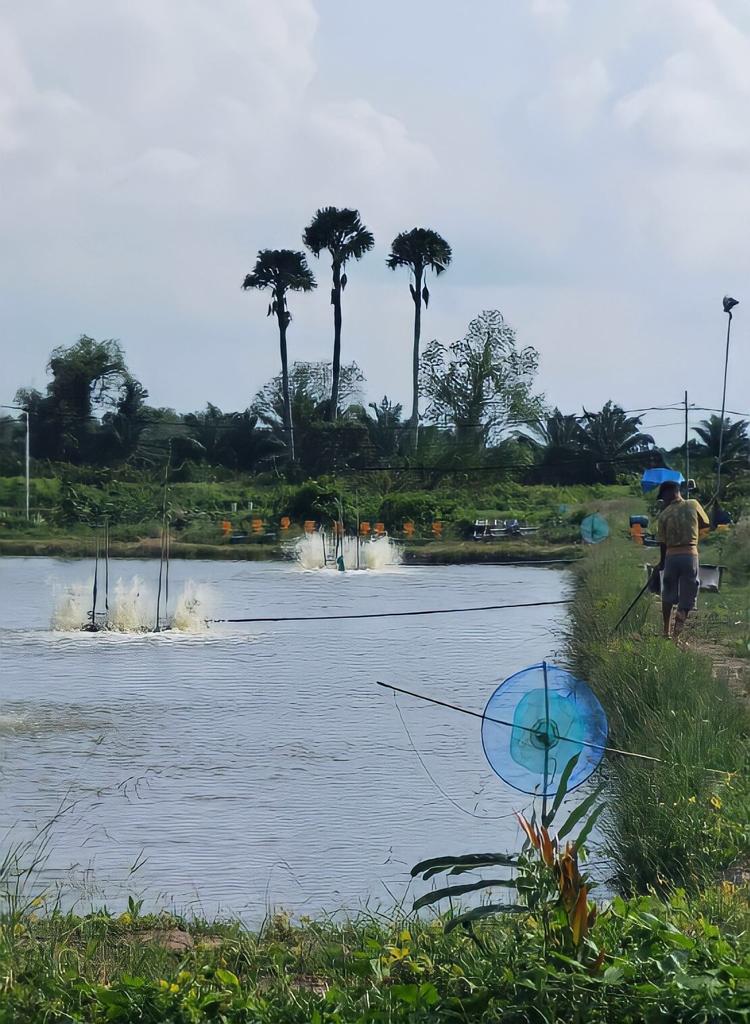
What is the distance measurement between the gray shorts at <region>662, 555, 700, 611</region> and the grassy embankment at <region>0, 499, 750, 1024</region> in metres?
4.87

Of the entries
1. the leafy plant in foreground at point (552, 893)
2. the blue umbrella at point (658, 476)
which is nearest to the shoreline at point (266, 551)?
the blue umbrella at point (658, 476)

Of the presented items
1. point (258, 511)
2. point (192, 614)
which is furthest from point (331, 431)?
point (192, 614)

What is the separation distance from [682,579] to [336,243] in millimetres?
33276

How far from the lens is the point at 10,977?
130 inches

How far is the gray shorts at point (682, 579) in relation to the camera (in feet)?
32.9

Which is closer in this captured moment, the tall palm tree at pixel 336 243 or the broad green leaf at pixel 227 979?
the broad green leaf at pixel 227 979

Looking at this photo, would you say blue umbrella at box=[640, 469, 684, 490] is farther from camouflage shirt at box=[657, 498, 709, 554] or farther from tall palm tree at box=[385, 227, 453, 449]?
tall palm tree at box=[385, 227, 453, 449]

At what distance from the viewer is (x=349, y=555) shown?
30.2 meters

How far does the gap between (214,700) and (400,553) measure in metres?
20.8

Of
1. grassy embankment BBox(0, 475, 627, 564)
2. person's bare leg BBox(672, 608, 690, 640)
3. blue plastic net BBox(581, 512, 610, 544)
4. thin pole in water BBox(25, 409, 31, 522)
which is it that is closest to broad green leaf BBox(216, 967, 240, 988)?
person's bare leg BBox(672, 608, 690, 640)

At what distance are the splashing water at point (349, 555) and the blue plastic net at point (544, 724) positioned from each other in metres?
24.1

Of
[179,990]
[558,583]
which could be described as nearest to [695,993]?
[179,990]

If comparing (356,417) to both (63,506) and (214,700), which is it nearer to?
(63,506)

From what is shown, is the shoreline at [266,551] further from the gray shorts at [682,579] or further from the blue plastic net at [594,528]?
the gray shorts at [682,579]
